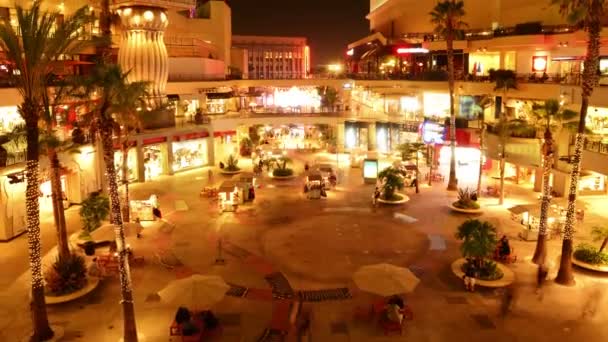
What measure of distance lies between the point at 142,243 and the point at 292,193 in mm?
13673

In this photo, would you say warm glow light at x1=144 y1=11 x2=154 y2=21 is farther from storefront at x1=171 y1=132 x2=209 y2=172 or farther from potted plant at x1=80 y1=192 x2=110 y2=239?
potted plant at x1=80 y1=192 x2=110 y2=239

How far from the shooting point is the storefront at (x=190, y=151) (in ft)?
153

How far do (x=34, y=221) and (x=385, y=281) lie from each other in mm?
11287

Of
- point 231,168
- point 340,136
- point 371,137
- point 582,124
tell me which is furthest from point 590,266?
point 340,136

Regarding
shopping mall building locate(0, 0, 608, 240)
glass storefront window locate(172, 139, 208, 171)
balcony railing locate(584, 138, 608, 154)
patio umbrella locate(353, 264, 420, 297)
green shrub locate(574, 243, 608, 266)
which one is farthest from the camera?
glass storefront window locate(172, 139, 208, 171)

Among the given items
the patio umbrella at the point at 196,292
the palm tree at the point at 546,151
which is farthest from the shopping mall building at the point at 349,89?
the patio umbrella at the point at 196,292

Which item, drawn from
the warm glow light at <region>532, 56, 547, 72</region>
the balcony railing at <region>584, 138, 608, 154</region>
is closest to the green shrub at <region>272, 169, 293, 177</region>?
the balcony railing at <region>584, 138, 608, 154</region>

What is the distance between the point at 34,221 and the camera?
16359mm

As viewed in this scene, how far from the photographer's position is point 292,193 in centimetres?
3850

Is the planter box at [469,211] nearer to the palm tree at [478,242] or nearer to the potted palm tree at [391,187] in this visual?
the potted palm tree at [391,187]

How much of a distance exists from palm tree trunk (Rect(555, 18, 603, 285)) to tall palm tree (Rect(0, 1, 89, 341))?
17.8 meters

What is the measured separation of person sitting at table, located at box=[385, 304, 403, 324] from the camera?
17562mm

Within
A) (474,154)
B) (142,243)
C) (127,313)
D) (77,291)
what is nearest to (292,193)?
(142,243)

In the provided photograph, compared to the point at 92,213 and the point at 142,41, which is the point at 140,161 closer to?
the point at 142,41
